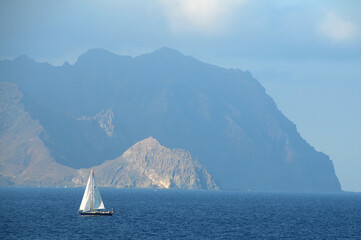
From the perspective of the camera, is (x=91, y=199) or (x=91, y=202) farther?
(x=91, y=202)

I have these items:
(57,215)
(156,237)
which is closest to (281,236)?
(156,237)

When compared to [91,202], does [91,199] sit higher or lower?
higher

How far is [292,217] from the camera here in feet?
623

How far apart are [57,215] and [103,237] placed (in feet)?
179

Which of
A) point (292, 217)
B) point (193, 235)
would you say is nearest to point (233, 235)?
point (193, 235)

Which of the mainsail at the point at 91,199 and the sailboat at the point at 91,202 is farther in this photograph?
the sailboat at the point at 91,202

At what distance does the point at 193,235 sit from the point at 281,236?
1987 centimetres

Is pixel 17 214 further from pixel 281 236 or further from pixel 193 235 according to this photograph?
pixel 281 236

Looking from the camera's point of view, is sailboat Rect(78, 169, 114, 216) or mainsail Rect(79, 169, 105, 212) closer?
mainsail Rect(79, 169, 105, 212)

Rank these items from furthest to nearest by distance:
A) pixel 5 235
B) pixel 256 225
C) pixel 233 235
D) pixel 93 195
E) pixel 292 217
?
1. pixel 292 217
2. pixel 93 195
3. pixel 256 225
4. pixel 233 235
5. pixel 5 235

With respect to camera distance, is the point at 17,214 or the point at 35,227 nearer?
the point at 35,227

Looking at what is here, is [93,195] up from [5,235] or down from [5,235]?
up

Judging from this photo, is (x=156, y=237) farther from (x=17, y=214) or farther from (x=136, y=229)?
(x=17, y=214)

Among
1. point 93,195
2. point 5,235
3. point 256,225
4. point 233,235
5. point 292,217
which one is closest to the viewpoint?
point 5,235
